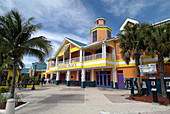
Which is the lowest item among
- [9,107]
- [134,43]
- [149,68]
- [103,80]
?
[103,80]

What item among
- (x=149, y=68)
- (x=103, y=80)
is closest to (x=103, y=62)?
(x=103, y=80)

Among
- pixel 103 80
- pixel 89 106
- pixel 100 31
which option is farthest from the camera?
pixel 100 31

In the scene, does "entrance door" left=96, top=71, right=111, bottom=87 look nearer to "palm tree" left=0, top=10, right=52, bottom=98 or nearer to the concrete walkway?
the concrete walkway

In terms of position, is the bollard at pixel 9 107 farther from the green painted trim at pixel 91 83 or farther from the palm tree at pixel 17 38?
the green painted trim at pixel 91 83

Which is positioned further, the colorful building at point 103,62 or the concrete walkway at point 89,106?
the colorful building at point 103,62

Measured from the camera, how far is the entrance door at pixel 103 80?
16.0 m

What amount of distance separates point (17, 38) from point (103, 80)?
44.6 feet

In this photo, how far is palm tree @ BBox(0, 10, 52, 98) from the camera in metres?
7.12

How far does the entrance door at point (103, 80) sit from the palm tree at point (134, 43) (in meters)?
6.76

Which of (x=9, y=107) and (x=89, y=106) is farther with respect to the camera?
(x=89, y=106)

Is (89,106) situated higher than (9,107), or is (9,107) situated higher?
(9,107)

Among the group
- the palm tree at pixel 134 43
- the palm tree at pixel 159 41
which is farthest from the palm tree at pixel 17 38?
the palm tree at pixel 159 41

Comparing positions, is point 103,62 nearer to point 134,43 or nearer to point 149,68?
point 134,43

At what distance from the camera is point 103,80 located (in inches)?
655
